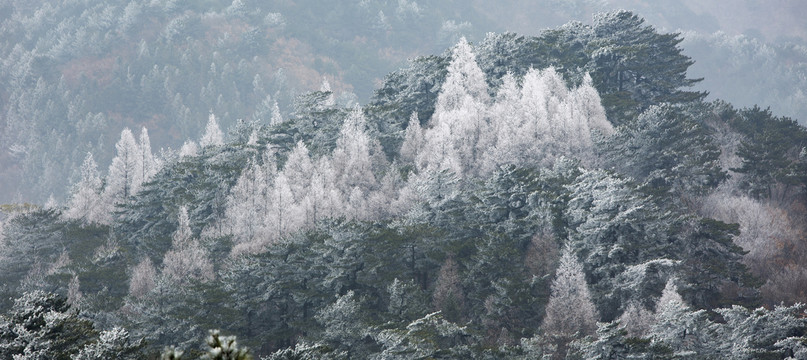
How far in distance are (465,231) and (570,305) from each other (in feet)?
41.5

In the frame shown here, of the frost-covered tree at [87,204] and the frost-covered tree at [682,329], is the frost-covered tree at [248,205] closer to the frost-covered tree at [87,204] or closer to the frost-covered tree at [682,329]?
the frost-covered tree at [87,204]

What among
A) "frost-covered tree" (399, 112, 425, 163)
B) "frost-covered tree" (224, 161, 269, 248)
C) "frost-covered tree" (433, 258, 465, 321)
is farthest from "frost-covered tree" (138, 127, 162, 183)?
"frost-covered tree" (433, 258, 465, 321)

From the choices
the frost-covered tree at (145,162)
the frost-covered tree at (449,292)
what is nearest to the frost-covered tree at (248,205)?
the frost-covered tree at (145,162)

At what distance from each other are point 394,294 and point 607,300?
53.0 feet

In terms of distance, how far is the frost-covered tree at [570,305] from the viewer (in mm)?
48938

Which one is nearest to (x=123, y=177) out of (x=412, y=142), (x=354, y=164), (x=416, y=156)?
(x=354, y=164)

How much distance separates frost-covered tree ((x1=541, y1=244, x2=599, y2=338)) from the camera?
1927 inches

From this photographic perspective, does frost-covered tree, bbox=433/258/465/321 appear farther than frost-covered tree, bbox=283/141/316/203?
No

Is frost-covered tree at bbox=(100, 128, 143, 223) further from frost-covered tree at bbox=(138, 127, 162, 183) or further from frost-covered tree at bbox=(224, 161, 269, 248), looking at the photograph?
frost-covered tree at bbox=(224, 161, 269, 248)

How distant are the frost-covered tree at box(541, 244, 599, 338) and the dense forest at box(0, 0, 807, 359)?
20 cm

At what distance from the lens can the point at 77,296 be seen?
5725 centimetres

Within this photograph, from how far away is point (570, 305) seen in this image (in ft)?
164

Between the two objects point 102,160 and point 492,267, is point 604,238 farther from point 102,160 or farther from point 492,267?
point 102,160

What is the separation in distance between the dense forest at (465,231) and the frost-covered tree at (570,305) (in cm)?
20
